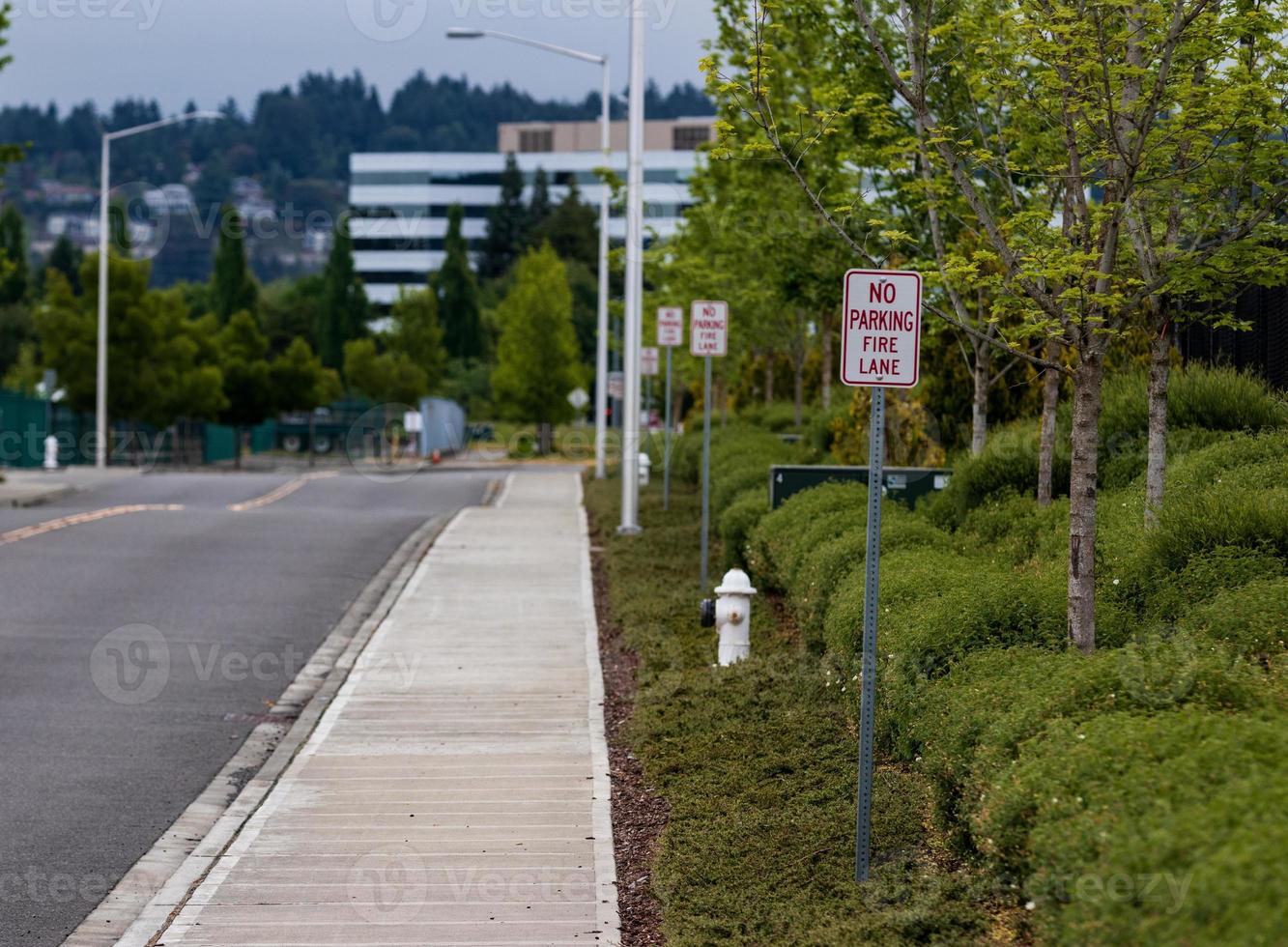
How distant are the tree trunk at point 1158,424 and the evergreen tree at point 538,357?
5140cm

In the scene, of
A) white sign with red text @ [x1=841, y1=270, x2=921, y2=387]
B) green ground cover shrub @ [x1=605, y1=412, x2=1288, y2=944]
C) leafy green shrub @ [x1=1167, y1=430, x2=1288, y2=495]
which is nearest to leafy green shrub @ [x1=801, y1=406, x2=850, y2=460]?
green ground cover shrub @ [x1=605, y1=412, x2=1288, y2=944]

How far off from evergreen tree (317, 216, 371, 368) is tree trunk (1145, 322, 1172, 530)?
3195 inches

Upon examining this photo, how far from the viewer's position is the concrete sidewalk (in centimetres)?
685

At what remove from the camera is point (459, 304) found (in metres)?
95.6

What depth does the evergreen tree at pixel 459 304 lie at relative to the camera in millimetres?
95062

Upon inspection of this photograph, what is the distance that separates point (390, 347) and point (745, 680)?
74.8 meters

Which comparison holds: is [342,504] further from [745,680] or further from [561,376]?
[561,376]

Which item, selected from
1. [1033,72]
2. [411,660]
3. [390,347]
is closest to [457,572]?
[411,660]

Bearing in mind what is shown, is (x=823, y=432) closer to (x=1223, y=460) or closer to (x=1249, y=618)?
(x=1223, y=460)

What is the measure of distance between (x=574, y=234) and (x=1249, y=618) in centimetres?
10192

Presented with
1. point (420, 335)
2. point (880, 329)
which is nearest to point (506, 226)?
point (420, 335)

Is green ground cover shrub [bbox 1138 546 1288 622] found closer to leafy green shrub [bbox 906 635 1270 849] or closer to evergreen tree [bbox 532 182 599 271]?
leafy green shrub [bbox 906 635 1270 849]

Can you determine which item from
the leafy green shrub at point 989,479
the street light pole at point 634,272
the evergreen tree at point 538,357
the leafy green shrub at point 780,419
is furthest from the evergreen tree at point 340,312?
the leafy green shrub at point 989,479

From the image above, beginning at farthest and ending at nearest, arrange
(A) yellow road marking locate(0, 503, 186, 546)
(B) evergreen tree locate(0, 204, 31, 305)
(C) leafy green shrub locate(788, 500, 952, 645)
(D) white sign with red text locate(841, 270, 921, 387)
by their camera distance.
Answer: (B) evergreen tree locate(0, 204, 31, 305) → (A) yellow road marking locate(0, 503, 186, 546) → (C) leafy green shrub locate(788, 500, 952, 645) → (D) white sign with red text locate(841, 270, 921, 387)
